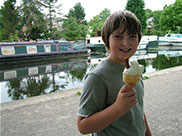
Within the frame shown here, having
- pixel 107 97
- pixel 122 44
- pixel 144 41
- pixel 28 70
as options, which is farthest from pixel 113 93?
pixel 144 41

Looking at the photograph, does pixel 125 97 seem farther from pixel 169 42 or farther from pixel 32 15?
pixel 169 42

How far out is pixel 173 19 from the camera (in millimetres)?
36750

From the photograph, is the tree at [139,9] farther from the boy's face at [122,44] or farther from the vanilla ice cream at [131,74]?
the vanilla ice cream at [131,74]

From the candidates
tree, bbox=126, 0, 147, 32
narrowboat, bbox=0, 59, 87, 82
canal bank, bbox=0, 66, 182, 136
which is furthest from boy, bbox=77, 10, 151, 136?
tree, bbox=126, 0, 147, 32

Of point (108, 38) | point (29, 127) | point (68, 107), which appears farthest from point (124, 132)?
point (68, 107)

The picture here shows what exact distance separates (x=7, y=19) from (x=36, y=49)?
76.7 ft

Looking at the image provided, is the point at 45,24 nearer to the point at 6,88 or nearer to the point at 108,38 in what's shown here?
the point at 6,88

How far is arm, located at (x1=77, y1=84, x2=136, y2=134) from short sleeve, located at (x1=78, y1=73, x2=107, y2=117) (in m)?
0.03

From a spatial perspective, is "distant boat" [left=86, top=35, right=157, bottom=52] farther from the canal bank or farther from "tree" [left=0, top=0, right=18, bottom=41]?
"tree" [left=0, top=0, right=18, bottom=41]

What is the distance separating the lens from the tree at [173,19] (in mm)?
36031

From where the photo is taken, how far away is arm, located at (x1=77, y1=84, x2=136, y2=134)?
0.84 meters

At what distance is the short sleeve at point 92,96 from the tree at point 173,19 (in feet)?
128

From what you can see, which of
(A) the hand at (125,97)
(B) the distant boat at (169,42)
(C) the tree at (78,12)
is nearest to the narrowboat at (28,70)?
(A) the hand at (125,97)

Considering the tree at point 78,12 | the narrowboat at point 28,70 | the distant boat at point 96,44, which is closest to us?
the narrowboat at point 28,70
